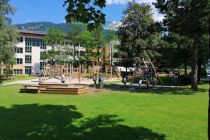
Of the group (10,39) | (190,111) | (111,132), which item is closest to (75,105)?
(190,111)

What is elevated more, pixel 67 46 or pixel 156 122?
pixel 67 46

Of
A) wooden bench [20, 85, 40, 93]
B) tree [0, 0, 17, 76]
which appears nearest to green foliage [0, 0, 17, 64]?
tree [0, 0, 17, 76]

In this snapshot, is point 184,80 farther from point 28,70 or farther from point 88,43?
point 28,70

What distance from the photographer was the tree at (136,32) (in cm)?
6500

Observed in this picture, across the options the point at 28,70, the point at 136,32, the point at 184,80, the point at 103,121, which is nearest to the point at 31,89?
the point at 103,121

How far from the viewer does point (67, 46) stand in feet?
319

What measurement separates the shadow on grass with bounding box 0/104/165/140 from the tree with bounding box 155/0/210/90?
50.0 ft

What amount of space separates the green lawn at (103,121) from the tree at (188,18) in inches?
381

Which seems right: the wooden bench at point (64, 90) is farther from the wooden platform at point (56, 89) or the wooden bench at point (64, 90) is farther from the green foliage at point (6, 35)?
the green foliage at point (6, 35)

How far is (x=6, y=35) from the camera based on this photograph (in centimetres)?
5675

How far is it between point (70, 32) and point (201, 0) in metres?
69.6

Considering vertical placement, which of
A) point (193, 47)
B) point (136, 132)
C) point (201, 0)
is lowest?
point (136, 132)

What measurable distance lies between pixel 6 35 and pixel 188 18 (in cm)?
3255

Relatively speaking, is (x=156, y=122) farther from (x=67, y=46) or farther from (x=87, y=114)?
(x=67, y=46)
